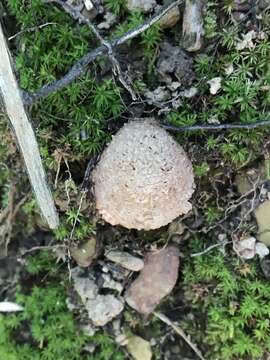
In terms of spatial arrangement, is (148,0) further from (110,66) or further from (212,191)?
(212,191)

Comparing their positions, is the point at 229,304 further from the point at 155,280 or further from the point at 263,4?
the point at 263,4

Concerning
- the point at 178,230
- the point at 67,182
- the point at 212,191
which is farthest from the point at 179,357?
the point at 67,182

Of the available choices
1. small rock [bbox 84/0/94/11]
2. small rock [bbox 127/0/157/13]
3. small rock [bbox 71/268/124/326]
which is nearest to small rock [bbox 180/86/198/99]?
small rock [bbox 127/0/157/13]

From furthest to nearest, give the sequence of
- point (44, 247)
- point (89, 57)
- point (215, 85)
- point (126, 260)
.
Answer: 1. point (44, 247)
2. point (126, 260)
3. point (215, 85)
4. point (89, 57)

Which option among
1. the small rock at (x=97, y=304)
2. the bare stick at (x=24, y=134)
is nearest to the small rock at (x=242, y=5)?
the bare stick at (x=24, y=134)

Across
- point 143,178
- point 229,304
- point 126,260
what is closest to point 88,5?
point 143,178

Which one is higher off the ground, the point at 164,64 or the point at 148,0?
the point at 148,0
